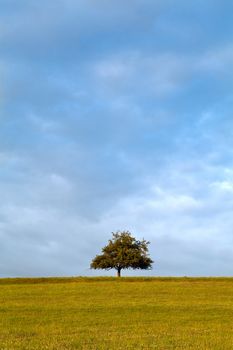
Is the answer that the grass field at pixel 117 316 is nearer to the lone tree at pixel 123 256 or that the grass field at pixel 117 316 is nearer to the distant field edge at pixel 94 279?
the distant field edge at pixel 94 279

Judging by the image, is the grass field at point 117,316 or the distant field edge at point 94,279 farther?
the distant field edge at point 94,279

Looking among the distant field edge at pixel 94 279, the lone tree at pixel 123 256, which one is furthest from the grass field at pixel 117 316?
the lone tree at pixel 123 256

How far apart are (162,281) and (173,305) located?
28.4 m

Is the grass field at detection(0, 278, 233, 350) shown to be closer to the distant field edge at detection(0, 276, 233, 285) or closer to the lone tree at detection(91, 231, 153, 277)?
the distant field edge at detection(0, 276, 233, 285)

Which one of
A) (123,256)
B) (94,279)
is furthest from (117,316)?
(123,256)

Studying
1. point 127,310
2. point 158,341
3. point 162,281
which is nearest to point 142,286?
point 162,281

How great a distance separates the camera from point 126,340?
2352cm

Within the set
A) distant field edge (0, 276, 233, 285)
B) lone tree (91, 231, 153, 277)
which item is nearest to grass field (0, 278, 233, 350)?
distant field edge (0, 276, 233, 285)

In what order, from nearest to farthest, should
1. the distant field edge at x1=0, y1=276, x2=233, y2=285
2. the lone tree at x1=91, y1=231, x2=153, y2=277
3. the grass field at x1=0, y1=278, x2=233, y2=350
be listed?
the grass field at x1=0, y1=278, x2=233, y2=350 → the distant field edge at x1=0, y1=276, x2=233, y2=285 → the lone tree at x1=91, y1=231, x2=153, y2=277

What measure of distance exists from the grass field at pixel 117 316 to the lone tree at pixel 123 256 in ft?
103

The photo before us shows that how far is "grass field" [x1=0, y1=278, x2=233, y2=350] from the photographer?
23.2 m

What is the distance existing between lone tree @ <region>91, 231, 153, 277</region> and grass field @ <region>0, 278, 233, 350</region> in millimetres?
31311

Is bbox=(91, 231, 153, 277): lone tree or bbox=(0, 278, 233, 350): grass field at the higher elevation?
bbox=(91, 231, 153, 277): lone tree

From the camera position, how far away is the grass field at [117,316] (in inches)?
915
